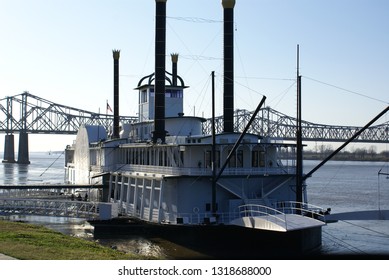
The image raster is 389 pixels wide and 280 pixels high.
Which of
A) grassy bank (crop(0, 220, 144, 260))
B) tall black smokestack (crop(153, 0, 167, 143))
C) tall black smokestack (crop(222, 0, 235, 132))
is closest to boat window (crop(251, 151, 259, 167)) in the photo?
tall black smokestack (crop(222, 0, 235, 132))

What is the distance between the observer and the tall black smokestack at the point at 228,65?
115 ft

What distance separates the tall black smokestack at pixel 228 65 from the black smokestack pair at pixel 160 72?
12.4 feet

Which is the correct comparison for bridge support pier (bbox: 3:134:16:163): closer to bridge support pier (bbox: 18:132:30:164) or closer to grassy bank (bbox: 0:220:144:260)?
bridge support pier (bbox: 18:132:30:164)

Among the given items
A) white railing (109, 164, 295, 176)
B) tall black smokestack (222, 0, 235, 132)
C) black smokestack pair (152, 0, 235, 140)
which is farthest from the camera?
tall black smokestack (222, 0, 235, 132)

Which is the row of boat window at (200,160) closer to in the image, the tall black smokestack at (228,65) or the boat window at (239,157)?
the boat window at (239,157)

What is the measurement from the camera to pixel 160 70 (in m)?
34.2

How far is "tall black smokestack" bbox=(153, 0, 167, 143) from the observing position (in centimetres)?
3297

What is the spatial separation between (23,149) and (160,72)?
5545 inches

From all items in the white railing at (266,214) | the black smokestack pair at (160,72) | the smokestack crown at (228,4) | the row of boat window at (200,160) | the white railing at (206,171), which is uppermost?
the smokestack crown at (228,4)

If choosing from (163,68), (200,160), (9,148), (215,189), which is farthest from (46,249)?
(9,148)

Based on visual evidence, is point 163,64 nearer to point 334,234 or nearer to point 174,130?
point 174,130

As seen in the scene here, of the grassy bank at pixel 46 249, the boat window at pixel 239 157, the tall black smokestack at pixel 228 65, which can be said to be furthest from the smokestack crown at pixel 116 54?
the grassy bank at pixel 46 249

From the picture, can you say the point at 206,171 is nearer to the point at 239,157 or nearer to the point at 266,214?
the point at 239,157

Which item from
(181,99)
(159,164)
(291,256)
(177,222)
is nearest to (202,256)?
(177,222)
